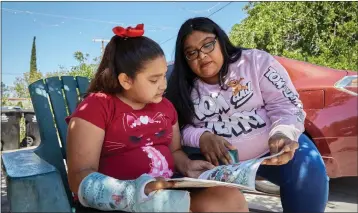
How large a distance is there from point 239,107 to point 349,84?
1328 millimetres

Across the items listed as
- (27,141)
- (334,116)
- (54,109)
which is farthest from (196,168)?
(27,141)

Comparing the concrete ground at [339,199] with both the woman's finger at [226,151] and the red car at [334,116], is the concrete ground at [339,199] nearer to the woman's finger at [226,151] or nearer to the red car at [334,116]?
the red car at [334,116]

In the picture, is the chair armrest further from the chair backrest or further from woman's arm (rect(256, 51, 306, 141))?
woman's arm (rect(256, 51, 306, 141))

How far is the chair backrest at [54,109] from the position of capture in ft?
5.80

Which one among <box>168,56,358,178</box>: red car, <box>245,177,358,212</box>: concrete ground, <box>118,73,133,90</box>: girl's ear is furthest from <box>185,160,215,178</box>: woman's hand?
<box>168,56,358,178</box>: red car

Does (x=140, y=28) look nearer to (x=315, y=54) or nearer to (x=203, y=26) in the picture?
(x=203, y=26)

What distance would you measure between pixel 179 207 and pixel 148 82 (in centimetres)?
55

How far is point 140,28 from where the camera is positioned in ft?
4.83

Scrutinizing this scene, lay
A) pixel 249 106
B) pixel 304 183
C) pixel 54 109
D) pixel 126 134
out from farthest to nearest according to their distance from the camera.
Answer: pixel 54 109 → pixel 249 106 → pixel 304 183 → pixel 126 134

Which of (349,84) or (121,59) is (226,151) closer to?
(121,59)

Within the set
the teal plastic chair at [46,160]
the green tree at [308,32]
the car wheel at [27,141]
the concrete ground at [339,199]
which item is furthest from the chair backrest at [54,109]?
the car wheel at [27,141]

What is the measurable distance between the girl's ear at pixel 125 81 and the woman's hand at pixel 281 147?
0.58 meters

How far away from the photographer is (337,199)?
2596 millimetres

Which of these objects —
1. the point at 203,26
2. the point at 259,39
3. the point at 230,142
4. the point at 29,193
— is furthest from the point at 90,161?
the point at 259,39
